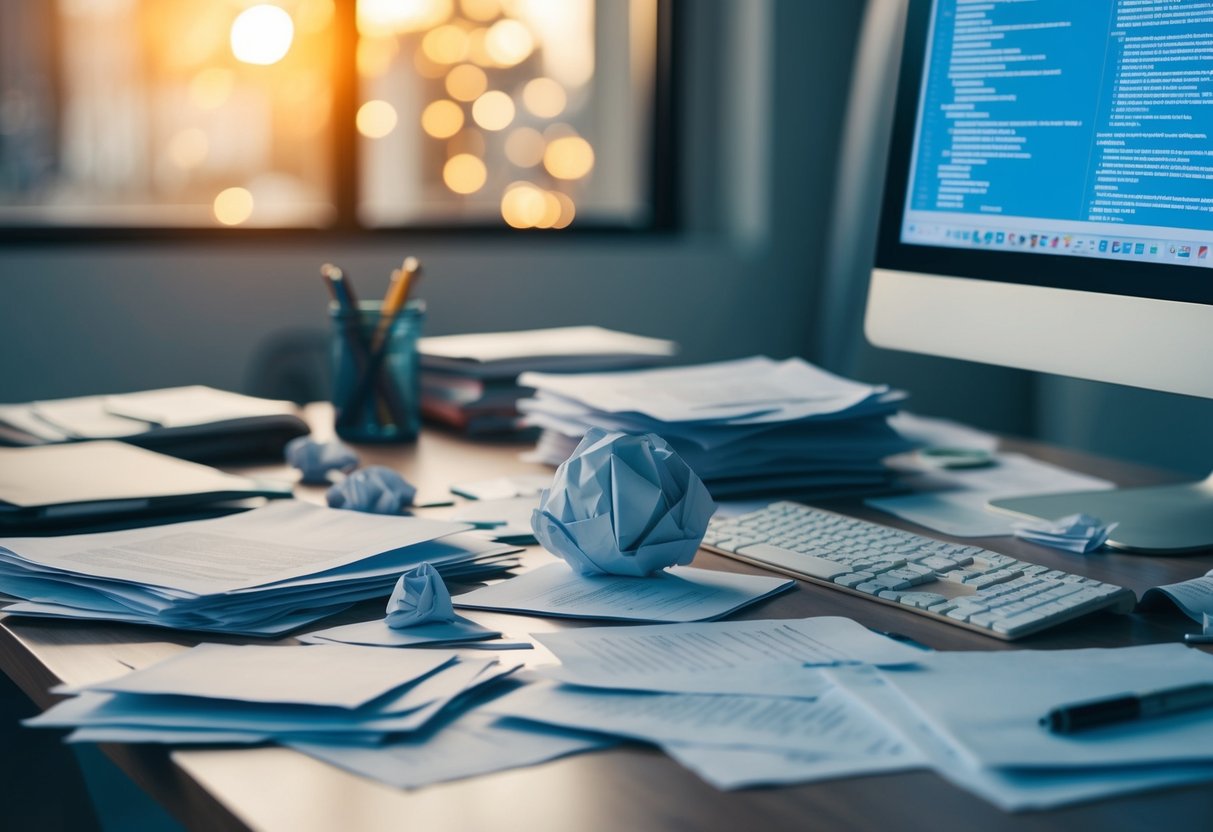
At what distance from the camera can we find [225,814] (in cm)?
50

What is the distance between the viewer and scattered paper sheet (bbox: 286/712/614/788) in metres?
0.53

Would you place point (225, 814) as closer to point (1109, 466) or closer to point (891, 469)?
point (891, 469)

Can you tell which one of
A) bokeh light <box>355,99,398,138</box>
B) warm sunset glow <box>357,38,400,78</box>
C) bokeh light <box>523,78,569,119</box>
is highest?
warm sunset glow <box>357,38,400,78</box>

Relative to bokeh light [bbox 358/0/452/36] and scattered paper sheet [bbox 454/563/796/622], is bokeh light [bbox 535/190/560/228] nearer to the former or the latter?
bokeh light [bbox 358/0/452/36]

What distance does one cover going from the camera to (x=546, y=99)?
3.42 metres

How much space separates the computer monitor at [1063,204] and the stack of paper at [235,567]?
0.51 meters

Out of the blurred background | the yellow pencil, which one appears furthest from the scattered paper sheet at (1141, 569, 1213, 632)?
the blurred background

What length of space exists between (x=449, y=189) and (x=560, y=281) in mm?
589

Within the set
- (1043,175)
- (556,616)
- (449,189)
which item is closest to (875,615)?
(556,616)

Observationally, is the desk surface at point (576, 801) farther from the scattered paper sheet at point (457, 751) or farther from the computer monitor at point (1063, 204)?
the computer monitor at point (1063, 204)

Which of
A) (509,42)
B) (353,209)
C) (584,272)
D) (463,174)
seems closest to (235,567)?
(353,209)

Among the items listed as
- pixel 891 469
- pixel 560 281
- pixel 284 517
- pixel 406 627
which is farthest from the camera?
pixel 560 281

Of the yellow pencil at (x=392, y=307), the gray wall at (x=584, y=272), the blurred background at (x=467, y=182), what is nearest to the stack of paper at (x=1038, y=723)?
the yellow pencil at (x=392, y=307)

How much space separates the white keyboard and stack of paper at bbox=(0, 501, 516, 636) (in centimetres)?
19
